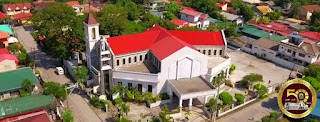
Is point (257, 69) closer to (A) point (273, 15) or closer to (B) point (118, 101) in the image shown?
(B) point (118, 101)

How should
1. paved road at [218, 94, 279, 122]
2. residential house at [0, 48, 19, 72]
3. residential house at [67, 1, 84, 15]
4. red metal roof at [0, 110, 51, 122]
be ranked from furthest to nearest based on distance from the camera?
residential house at [67, 1, 84, 15]
residential house at [0, 48, 19, 72]
paved road at [218, 94, 279, 122]
red metal roof at [0, 110, 51, 122]

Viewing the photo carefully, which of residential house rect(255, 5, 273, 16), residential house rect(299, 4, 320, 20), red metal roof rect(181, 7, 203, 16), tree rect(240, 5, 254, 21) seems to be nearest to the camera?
red metal roof rect(181, 7, 203, 16)

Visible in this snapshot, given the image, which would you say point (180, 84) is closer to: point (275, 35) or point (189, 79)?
point (189, 79)

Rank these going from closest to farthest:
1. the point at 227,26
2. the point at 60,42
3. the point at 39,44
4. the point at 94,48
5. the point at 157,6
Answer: the point at 94,48 < the point at 60,42 < the point at 39,44 < the point at 227,26 < the point at 157,6

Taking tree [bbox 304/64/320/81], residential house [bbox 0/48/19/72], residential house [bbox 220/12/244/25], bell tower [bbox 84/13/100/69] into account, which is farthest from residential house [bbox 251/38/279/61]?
residential house [bbox 0/48/19/72]

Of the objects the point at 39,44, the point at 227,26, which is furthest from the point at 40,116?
the point at 227,26

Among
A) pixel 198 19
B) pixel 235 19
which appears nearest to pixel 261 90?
pixel 198 19

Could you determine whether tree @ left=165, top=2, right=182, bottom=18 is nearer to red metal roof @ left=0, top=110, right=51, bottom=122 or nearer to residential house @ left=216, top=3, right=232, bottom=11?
residential house @ left=216, top=3, right=232, bottom=11
